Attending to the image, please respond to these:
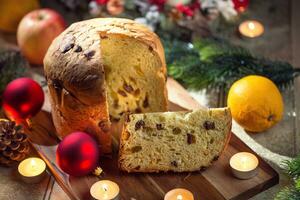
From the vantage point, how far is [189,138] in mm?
1971

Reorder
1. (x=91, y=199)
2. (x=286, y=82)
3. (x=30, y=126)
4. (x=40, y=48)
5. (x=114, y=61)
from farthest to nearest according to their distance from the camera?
1. (x=40, y=48)
2. (x=286, y=82)
3. (x=30, y=126)
4. (x=114, y=61)
5. (x=91, y=199)

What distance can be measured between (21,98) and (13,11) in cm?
72

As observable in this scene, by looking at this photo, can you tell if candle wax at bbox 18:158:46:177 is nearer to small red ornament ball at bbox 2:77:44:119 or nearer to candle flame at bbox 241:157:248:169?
small red ornament ball at bbox 2:77:44:119

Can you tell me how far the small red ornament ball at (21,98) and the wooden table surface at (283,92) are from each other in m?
0.21

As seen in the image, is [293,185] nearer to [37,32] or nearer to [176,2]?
[176,2]

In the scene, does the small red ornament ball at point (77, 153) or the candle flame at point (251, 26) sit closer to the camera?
the small red ornament ball at point (77, 153)

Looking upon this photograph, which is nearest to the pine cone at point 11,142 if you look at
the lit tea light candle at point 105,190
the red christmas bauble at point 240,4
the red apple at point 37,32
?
the lit tea light candle at point 105,190

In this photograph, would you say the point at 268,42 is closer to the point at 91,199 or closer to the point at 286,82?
the point at 286,82

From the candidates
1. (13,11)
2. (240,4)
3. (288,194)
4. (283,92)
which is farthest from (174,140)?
(13,11)

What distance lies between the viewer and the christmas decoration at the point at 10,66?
2375mm

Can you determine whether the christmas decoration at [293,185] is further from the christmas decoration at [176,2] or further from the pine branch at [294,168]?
the christmas decoration at [176,2]

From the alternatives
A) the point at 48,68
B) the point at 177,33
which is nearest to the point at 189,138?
the point at 48,68

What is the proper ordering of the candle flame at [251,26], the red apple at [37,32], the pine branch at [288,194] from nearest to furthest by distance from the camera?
1. the pine branch at [288,194]
2. the red apple at [37,32]
3. the candle flame at [251,26]

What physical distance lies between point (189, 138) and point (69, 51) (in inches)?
19.0
